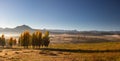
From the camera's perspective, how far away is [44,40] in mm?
148250

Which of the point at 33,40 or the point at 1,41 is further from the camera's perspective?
the point at 1,41

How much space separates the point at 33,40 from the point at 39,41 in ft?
14.1

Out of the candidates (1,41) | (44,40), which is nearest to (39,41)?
(44,40)

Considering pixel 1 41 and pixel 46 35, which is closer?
pixel 46 35

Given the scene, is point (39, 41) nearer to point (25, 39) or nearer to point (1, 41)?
point (25, 39)

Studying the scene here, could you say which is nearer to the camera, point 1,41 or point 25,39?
point 25,39

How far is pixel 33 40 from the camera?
14588 centimetres

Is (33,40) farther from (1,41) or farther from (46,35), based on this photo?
(1,41)

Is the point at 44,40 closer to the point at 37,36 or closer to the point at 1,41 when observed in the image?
the point at 37,36

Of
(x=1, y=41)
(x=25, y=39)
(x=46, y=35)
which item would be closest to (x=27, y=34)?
(x=25, y=39)

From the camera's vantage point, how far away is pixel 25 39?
148 meters

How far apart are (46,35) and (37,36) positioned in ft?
27.5

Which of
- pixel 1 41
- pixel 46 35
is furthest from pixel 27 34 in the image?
pixel 1 41

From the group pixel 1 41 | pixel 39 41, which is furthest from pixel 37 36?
pixel 1 41
